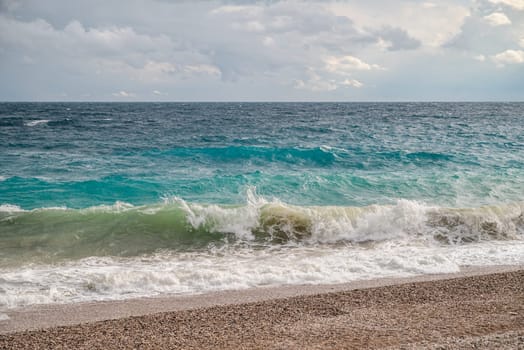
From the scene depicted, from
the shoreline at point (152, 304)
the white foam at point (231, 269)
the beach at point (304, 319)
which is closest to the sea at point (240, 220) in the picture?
the white foam at point (231, 269)

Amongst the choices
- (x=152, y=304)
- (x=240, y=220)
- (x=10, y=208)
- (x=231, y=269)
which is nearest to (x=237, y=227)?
(x=240, y=220)

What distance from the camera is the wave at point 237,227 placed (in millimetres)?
10422

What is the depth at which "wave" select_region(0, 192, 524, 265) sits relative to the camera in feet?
34.2

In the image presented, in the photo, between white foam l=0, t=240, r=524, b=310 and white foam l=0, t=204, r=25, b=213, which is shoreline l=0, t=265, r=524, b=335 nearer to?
white foam l=0, t=240, r=524, b=310

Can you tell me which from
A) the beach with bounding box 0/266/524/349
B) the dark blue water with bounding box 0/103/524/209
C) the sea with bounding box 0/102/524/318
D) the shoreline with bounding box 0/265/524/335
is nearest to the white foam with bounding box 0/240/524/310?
the sea with bounding box 0/102/524/318

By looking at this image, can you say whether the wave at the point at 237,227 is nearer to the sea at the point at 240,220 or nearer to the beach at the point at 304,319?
the sea at the point at 240,220

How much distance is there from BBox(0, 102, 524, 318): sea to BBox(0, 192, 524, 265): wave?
0.04 meters

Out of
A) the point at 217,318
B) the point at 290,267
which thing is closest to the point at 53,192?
the point at 290,267

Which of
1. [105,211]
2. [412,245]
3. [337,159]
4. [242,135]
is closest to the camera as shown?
[412,245]

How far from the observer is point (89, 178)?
17297 millimetres

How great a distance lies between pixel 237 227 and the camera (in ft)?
37.3

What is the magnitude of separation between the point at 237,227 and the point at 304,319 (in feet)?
18.6

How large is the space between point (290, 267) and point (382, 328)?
10.9 ft

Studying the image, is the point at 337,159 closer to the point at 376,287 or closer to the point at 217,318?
the point at 376,287
